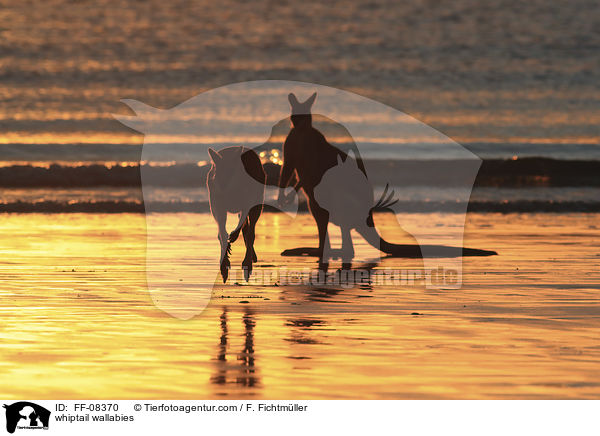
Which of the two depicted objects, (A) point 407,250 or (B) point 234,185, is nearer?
(B) point 234,185

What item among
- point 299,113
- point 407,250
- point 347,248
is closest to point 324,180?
point 299,113

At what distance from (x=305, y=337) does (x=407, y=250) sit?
866cm

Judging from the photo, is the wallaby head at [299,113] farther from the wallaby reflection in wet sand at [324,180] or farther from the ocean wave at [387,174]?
the ocean wave at [387,174]

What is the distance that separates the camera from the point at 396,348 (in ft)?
30.9

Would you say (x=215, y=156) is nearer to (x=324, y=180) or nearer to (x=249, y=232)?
(x=249, y=232)

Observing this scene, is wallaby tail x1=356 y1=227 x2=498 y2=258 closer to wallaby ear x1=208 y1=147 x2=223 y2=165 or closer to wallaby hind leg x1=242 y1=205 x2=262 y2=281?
wallaby hind leg x1=242 y1=205 x2=262 y2=281

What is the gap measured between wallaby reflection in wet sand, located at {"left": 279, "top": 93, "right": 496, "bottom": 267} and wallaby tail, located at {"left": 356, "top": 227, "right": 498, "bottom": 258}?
0.23 feet

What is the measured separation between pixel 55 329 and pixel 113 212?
23.8 m

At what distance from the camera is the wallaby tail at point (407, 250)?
59.5ft

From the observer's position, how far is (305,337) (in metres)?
9.96

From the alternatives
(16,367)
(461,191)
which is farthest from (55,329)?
(461,191)
